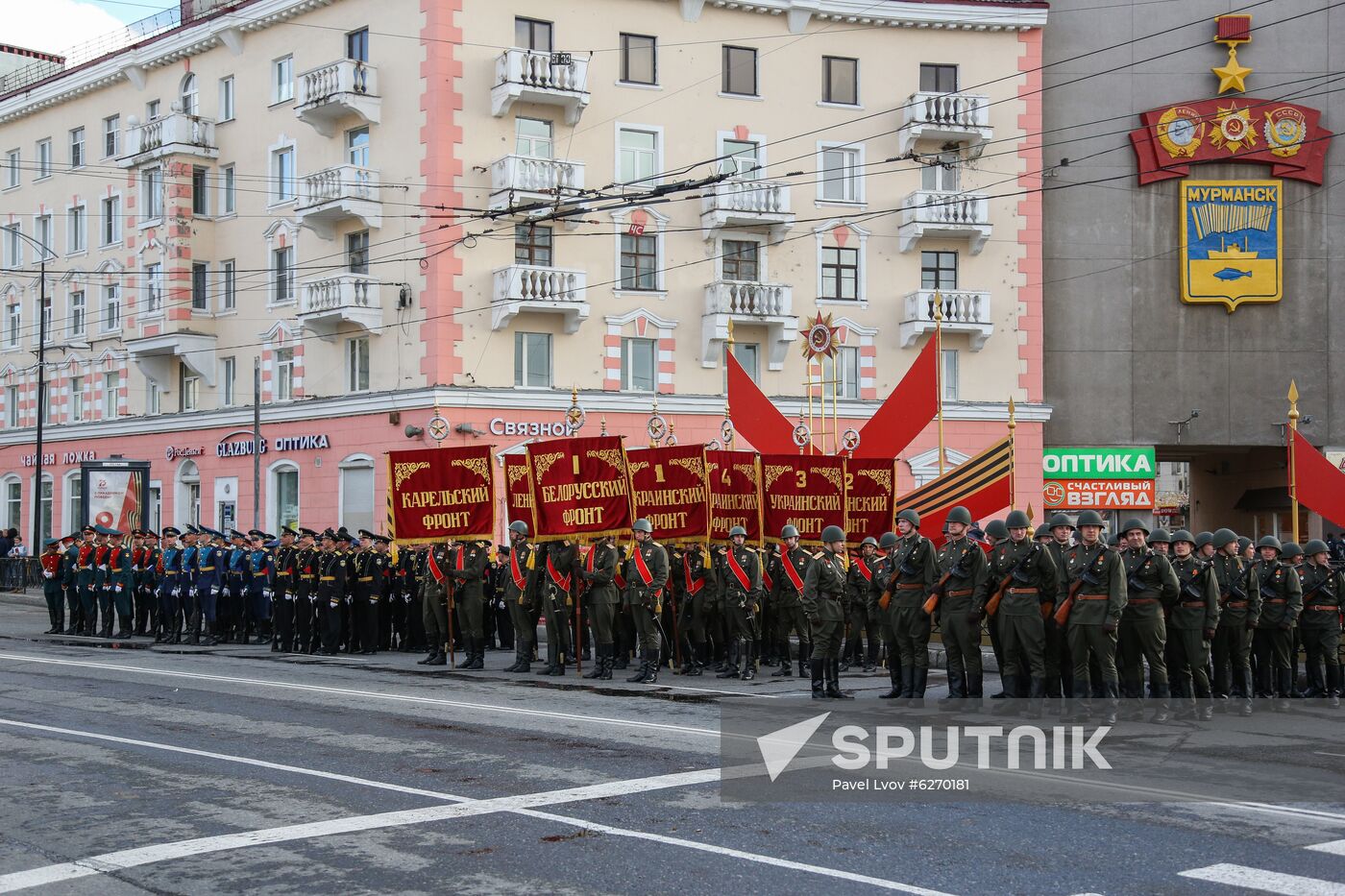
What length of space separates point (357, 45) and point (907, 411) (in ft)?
57.2

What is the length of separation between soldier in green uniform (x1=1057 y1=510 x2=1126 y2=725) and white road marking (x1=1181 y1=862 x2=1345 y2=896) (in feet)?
22.1

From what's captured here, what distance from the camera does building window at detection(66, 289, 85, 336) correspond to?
44156 mm

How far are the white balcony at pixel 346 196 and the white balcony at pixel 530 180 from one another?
2.95 m

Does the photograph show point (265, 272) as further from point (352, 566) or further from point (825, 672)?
point (825, 672)

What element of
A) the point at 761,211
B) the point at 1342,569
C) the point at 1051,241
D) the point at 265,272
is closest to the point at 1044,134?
the point at 1051,241

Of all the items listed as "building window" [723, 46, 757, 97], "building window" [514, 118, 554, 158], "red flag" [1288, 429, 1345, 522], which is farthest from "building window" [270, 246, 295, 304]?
"red flag" [1288, 429, 1345, 522]

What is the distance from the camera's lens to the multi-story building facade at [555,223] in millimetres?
33719

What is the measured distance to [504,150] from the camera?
1341 inches

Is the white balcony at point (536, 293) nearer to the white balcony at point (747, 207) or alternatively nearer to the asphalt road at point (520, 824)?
the white balcony at point (747, 207)

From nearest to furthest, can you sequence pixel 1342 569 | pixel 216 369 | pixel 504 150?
1. pixel 1342 569
2. pixel 504 150
3. pixel 216 369

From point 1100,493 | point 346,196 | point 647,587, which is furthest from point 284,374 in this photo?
point 647,587

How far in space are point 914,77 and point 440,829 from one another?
31377mm

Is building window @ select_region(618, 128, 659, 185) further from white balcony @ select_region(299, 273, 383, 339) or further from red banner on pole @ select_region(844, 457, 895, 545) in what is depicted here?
red banner on pole @ select_region(844, 457, 895, 545)

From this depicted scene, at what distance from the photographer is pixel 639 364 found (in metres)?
35.5
